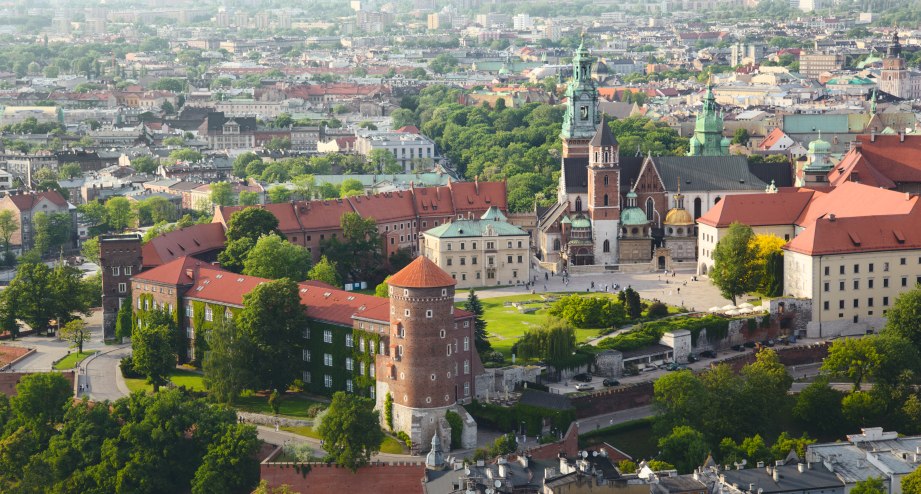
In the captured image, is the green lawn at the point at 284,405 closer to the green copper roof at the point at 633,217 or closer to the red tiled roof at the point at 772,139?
the green copper roof at the point at 633,217

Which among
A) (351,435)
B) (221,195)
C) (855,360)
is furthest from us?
(221,195)

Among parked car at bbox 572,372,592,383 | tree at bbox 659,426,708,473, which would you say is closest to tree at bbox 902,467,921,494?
tree at bbox 659,426,708,473

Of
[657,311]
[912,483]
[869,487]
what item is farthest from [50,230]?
[912,483]

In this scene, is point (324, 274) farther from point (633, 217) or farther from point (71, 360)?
point (633, 217)

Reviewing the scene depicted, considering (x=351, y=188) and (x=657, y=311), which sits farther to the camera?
(x=351, y=188)

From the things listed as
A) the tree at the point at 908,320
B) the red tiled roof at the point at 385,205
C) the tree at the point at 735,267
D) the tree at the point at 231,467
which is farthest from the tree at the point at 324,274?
the tree at the point at 908,320

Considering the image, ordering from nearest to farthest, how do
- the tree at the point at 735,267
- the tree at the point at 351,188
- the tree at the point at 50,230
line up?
the tree at the point at 735,267
the tree at the point at 50,230
the tree at the point at 351,188

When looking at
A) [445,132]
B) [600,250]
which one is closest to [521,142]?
[445,132]
